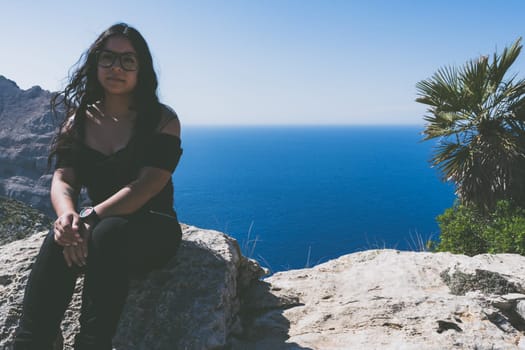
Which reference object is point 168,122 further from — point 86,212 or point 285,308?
point 285,308

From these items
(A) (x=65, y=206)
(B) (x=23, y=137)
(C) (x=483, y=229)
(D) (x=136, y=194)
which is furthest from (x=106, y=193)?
(B) (x=23, y=137)

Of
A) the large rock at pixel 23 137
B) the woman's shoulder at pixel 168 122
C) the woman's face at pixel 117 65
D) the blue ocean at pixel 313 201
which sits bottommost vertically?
the blue ocean at pixel 313 201

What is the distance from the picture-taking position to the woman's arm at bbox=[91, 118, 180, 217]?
229 centimetres

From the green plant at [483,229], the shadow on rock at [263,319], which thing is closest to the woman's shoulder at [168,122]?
the shadow on rock at [263,319]

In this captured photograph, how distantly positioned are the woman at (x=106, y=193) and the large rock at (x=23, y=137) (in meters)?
69.3

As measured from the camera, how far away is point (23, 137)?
70.9 m

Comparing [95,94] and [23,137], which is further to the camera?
[23,137]

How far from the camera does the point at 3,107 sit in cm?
7300

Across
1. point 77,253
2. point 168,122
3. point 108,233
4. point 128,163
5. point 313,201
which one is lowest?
point 313,201

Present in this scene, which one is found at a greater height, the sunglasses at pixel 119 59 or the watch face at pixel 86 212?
the sunglasses at pixel 119 59

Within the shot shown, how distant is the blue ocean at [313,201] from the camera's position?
169ft

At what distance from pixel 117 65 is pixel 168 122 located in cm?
49

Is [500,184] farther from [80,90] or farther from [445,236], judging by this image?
[80,90]

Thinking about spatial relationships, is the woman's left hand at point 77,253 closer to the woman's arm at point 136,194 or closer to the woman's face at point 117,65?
the woman's arm at point 136,194
